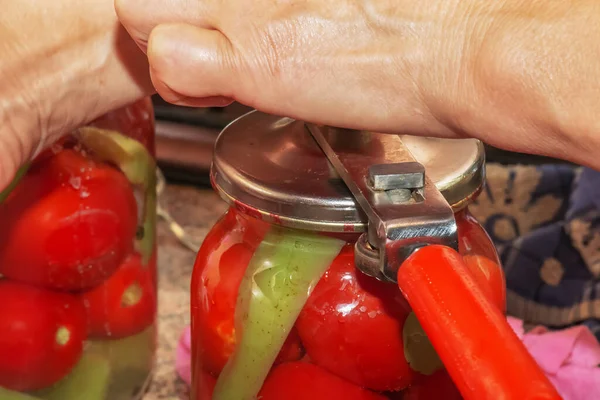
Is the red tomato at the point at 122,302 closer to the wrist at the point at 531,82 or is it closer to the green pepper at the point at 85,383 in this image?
the green pepper at the point at 85,383

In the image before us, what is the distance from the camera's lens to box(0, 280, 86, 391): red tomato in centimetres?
50

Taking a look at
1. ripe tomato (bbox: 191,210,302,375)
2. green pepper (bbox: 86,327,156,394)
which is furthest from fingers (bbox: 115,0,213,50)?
green pepper (bbox: 86,327,156,394)

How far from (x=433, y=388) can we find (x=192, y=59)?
21 centimetres

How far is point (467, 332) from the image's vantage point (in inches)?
11.8

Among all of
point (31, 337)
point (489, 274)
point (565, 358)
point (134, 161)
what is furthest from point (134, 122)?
point (565, 358)

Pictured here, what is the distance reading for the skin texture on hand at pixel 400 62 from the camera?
33cm

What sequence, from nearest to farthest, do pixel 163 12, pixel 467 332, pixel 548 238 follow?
pixel 467 332, pixel 163 12, pixel 548 238

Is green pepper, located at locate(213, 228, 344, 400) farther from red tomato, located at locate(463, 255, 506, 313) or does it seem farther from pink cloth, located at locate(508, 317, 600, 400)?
pink cloth, located at locate(508, 317, 600, 400)

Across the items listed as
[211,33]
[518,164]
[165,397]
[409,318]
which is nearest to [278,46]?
[211,33]

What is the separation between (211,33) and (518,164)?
0.50 m

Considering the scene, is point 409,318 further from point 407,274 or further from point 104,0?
point 104,0

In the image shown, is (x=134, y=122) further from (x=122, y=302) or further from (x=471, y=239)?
(x=471, y=239)

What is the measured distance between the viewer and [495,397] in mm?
279

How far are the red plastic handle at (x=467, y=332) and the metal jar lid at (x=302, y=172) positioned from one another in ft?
0.22
